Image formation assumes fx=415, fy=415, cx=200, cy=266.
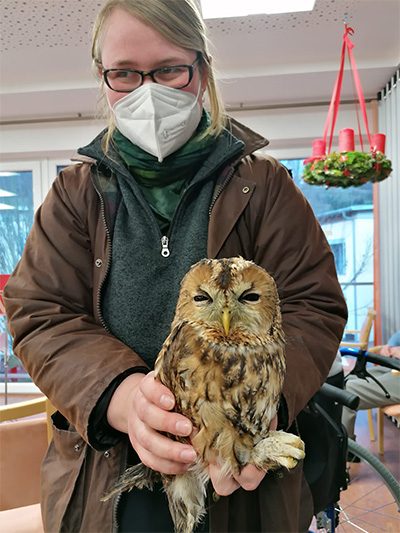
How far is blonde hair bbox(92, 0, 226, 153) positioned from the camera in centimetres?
61

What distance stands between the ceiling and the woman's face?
4.93ft

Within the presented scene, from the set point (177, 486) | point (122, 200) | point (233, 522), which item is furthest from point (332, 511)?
point (122, 200)

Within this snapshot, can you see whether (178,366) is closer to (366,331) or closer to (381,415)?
(381,415)

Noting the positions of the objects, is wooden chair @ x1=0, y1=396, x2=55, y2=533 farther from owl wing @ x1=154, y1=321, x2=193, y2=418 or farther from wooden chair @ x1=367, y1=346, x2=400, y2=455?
wooden chair @ x1=367, y1=346, x2=400, y2=455

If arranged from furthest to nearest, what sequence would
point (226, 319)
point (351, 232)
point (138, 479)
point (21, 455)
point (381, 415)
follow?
point (351, 232)
point (381, 415)
point (21, 455)
point (138, 479)
point (226, 319)

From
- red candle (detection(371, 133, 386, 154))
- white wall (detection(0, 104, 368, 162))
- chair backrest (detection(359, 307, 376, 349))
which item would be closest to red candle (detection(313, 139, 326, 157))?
red candle (detection(371, 133, 386, 154))

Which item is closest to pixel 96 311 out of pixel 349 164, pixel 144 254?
pixel 144 254

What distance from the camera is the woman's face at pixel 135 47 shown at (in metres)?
0.62

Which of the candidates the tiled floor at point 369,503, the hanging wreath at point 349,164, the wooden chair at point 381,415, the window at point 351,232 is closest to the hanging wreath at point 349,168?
the hanging wreath at point 349,164

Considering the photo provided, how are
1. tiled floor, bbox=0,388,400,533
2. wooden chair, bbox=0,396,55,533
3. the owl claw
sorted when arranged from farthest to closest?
tiled floor, bbox=0,388,400,533 → wooden chair, bbox=0,396,55,533 → the owl claw

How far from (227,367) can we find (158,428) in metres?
0.10

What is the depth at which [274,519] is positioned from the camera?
1.99 feet

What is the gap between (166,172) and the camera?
674mm

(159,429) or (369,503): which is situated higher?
(159,429)
